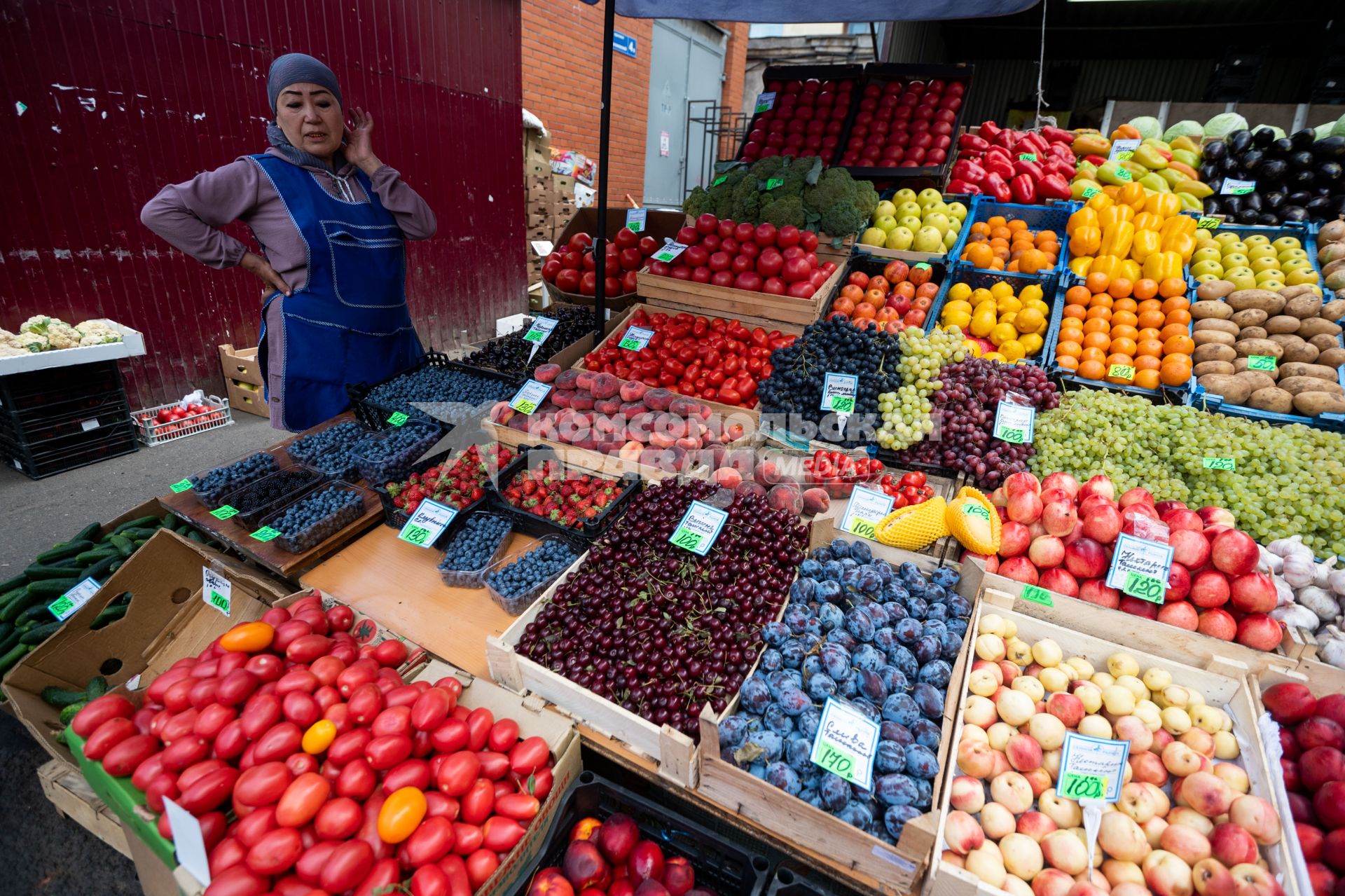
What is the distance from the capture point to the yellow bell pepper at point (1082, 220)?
376cm

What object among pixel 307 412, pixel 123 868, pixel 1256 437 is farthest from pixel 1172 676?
pixel 307 412

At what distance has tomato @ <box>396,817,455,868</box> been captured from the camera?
133 cm

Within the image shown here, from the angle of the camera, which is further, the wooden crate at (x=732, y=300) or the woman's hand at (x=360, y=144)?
the wooden crate at (x=732, y=300)

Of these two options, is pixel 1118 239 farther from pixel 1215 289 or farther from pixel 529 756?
pixel 529 756

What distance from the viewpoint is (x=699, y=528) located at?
6.87 feet

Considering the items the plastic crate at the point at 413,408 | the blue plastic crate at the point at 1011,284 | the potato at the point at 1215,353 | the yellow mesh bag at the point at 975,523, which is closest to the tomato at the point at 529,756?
the yellow mesh bag at the point at 975,523

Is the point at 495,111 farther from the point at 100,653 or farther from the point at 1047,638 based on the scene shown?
the point at 1047,638

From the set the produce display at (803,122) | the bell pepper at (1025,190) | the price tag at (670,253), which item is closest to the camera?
the price tag at (670,253)

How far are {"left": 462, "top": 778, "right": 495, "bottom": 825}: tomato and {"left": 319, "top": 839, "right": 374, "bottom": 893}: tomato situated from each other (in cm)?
21

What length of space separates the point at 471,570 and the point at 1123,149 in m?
5.88

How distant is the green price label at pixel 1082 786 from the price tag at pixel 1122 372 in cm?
233

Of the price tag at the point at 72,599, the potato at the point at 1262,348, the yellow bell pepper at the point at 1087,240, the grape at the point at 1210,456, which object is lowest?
the price tag at the point at 72,599

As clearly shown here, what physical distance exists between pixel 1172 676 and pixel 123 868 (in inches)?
132

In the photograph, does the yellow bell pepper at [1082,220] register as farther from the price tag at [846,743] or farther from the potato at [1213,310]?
the price tag at [846,743]
